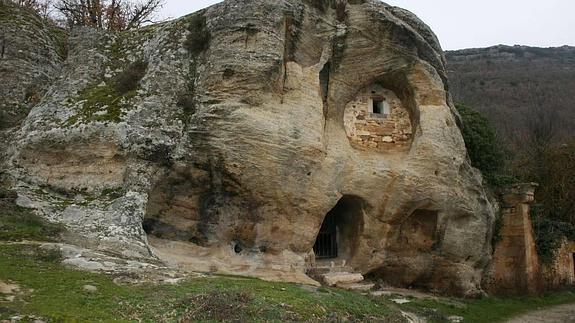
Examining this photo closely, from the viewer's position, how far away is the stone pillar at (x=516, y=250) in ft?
64.0

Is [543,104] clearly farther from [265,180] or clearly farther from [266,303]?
A: [266,303]

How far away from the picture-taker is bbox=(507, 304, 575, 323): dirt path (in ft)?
48.7

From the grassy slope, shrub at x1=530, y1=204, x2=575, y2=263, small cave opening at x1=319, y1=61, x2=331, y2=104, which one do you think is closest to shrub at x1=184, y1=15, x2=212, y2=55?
small cave opening at x1=319, y1=61, x2=331, y2=104

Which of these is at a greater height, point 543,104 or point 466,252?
point 543,104

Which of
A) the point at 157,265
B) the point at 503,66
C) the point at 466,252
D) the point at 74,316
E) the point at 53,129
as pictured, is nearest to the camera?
the point at 74,316

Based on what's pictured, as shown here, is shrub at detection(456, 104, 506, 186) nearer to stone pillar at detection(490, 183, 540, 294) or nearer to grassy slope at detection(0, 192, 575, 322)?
stone pillar at detection(490, 183, 540, 294)

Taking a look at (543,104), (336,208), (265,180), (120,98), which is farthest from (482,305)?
(543,104)

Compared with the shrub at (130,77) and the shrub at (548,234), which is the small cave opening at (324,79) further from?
the shrub at (548,234)

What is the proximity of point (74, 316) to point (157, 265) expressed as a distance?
3.53 m

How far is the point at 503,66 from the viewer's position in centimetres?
8312

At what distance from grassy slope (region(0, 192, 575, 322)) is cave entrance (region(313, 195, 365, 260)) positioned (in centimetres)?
524

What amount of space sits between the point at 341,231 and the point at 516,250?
7.05m

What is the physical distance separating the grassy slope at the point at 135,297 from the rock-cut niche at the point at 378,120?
22.7 feet

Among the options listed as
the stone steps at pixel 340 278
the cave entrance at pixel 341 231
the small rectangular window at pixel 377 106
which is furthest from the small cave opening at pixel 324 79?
the stone steps at pixel 340 278
